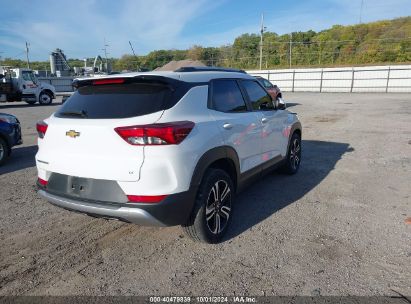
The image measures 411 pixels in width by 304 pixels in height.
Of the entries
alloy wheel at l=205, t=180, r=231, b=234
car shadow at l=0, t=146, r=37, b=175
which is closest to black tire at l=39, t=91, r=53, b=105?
car shadow at l=0, t=146, r=37, b=175

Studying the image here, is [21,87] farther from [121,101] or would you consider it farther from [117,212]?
[117,212]

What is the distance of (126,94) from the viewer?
3.07 m

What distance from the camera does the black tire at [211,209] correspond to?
10.6 ft

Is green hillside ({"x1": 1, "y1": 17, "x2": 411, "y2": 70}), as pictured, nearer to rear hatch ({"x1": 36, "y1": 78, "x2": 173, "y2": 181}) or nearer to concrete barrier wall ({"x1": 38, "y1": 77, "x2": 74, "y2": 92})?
concrete barrier wall ({"x1": 38, "y1": 77, "x2": 74, "y2": 92})

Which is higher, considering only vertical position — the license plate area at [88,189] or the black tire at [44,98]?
the license plate area at [88,189]

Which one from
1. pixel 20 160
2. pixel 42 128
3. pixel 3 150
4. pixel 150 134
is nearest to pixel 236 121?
pixel 150 134

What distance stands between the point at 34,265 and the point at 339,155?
6389 mm

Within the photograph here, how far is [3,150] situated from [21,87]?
17241 mm

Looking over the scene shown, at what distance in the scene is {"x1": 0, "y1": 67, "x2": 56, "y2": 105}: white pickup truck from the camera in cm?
2130

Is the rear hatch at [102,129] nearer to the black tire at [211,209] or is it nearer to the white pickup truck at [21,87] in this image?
the black tire at [211,209]

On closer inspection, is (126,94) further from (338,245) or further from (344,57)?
(344,57)

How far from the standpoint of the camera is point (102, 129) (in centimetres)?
287

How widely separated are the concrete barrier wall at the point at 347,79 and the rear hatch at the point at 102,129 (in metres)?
31.4

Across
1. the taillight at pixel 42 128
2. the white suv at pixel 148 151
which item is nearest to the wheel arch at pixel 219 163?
the white suv at pixel 148 151
